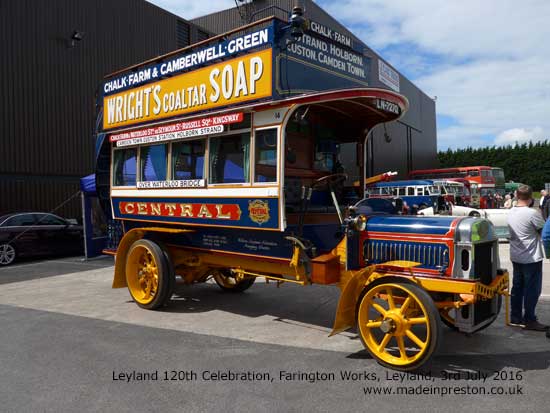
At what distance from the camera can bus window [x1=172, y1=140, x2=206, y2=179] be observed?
6039 millimetres

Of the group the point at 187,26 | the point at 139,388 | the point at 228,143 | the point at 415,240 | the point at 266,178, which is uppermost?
the point at 187,26

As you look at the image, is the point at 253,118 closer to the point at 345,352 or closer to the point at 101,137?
the point at 345,352

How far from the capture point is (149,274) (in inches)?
265

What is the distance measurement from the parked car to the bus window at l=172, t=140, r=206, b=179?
24.0 ft

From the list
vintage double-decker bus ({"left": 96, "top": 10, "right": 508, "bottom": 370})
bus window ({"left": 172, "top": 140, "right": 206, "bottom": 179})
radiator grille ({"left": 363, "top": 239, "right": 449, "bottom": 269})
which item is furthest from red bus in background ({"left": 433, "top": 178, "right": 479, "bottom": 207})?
radiator grille ({"left": 363, "top": 239, "right": 449, "bottom": 269})

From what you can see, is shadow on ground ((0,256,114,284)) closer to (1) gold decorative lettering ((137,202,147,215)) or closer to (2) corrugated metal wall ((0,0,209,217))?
(2) corrugated metal wall ((0,0,209,217))

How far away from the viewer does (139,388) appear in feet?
13.0

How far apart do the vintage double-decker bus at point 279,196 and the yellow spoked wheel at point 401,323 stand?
0.01 meters

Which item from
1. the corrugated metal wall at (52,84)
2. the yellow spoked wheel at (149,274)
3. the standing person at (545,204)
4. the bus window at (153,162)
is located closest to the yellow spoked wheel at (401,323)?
the yellow spoked wheel at (149,274)

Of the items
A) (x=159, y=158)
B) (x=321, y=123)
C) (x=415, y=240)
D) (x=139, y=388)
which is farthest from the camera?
(x=159, y=158)

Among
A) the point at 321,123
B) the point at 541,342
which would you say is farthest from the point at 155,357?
the point at 541,342

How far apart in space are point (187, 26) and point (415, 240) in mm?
18795

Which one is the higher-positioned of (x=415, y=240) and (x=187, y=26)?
(x=187, y=26)

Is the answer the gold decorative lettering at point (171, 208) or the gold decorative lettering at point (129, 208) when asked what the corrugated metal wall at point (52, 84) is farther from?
the gold decorative lettering at point (171, 208)
